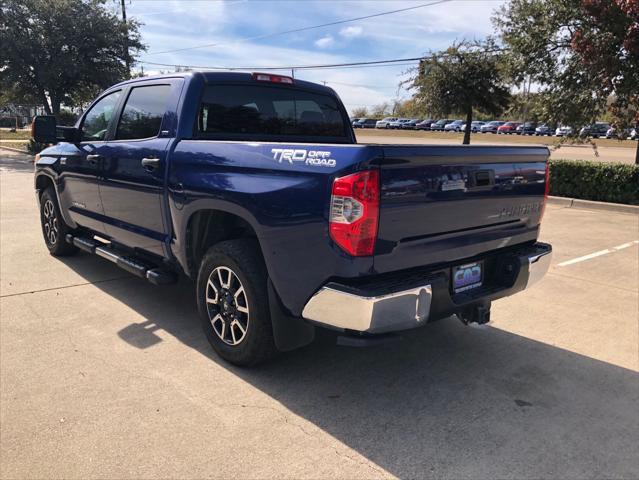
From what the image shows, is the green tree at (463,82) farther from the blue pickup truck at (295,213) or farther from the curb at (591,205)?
the blue pickup truck at (295,213)

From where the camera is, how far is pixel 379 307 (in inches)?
103

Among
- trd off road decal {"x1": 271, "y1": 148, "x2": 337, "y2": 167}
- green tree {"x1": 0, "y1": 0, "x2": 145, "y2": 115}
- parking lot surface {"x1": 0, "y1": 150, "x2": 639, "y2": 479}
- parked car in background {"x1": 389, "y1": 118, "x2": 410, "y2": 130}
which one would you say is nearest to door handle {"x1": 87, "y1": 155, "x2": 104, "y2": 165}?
parking lot surface {"x1": 0, "y1": 150, "x2": 639, "y2": 479}

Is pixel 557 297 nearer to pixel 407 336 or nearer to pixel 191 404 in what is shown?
pixel 407 336

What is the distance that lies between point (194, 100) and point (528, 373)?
10.2ft

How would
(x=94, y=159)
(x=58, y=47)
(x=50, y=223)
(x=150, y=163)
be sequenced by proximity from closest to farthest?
1. (x=150, y=163)
2. (x=94, y=159)
3. (x=50, y=223)
4. (x=58, y=47)

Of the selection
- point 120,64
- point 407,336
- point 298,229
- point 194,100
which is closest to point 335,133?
point 194,100

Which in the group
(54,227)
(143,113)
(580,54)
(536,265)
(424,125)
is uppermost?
(580,54)

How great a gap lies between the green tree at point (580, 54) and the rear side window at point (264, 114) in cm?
759

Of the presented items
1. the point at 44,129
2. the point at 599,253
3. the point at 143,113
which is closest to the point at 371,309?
the point at 143,113

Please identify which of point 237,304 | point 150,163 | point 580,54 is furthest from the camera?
point 580,54

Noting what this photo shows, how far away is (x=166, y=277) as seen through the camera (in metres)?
4.09

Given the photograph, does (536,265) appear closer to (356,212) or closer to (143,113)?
(356,212)

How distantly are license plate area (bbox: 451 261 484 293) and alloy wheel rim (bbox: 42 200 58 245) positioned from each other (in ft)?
15.8

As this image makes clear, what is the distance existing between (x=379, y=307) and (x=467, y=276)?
2.96 feet
